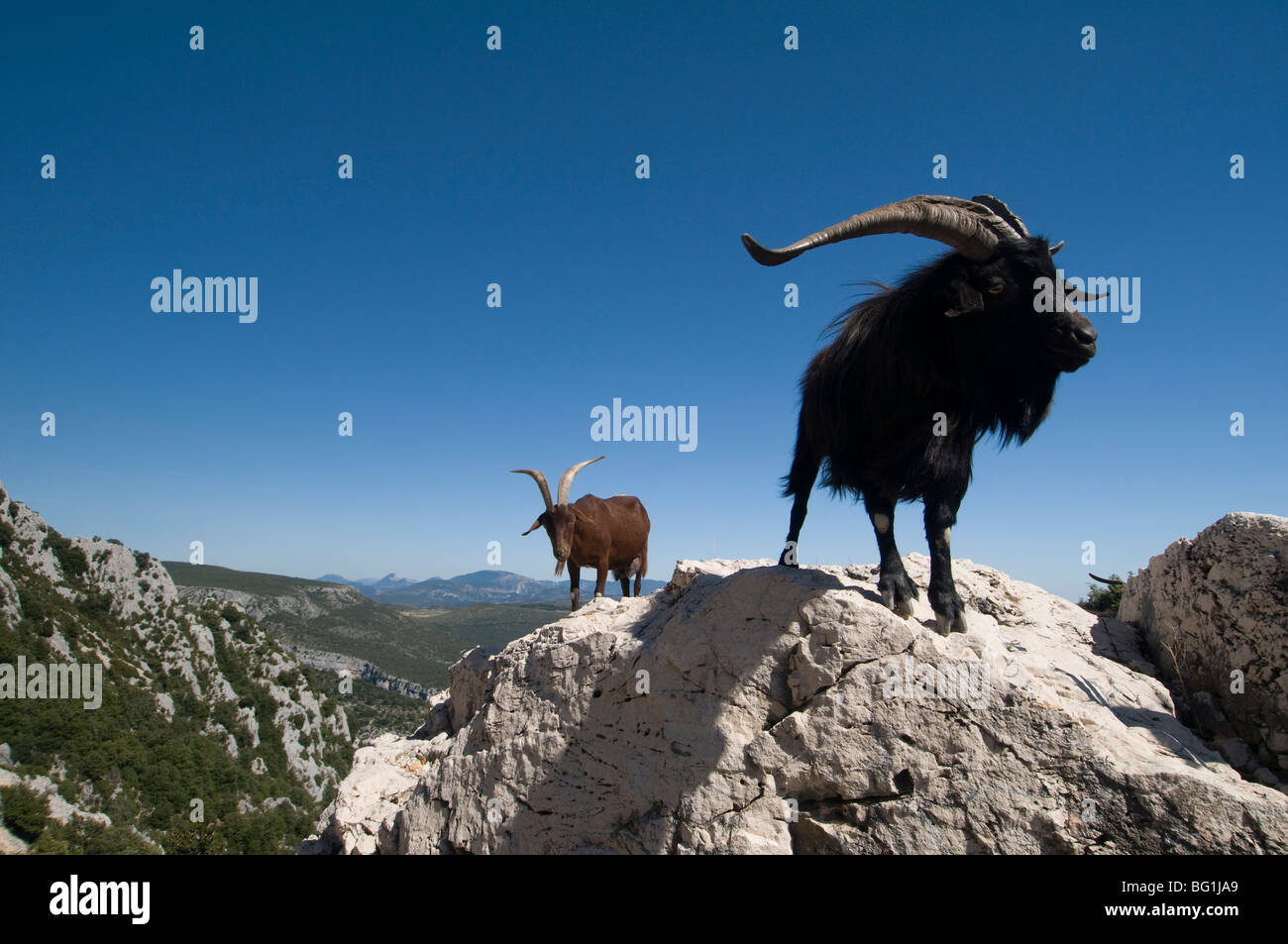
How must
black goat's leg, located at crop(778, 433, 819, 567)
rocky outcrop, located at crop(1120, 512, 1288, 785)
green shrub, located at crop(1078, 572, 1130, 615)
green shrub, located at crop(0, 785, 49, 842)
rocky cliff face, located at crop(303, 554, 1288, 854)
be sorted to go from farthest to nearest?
green shrub, located at crop(0, 785, 49, 842) < green shrub, located at crop(1078, 572, 1130, 615) < black goat's leg, located at crop(778, 433, 819, 567) < rocky outcrop, located at crop(1120, 512, 1288, 785) < rocky cliff face, located at crop(303, 554, 1288, 854)

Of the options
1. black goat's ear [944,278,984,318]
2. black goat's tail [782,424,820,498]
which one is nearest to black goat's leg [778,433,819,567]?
black goat's tail [782,424,820,498]

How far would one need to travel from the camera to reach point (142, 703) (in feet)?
173

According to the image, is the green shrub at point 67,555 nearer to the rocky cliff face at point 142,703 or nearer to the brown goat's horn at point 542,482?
the rocky cliff face at point 142,703

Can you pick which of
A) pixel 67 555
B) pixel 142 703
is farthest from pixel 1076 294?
pixel 67 555

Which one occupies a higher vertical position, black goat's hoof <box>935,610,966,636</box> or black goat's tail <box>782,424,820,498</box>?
black goat's tail <box>782,424,820,498</box>

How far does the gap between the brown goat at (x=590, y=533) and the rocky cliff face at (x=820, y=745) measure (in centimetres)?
332

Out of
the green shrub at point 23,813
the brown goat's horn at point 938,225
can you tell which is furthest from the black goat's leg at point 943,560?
the green shrub at point 23,813

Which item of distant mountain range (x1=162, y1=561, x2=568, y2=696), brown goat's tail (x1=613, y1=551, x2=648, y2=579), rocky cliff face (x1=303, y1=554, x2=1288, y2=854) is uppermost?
brown goat's tail (x1=613, y1=551, x2=648, y2=579)

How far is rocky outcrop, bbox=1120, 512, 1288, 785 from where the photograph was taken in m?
3.62

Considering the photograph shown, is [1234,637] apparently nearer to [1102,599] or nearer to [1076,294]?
[1076,294]

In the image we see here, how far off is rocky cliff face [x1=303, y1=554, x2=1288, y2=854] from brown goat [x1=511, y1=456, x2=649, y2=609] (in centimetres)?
332

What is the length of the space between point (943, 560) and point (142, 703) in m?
70.6

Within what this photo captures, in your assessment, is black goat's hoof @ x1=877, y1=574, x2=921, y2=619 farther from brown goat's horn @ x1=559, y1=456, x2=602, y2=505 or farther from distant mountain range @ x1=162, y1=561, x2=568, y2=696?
distant mountain range @ x1=162, y1=561, x2=568, y2=696
